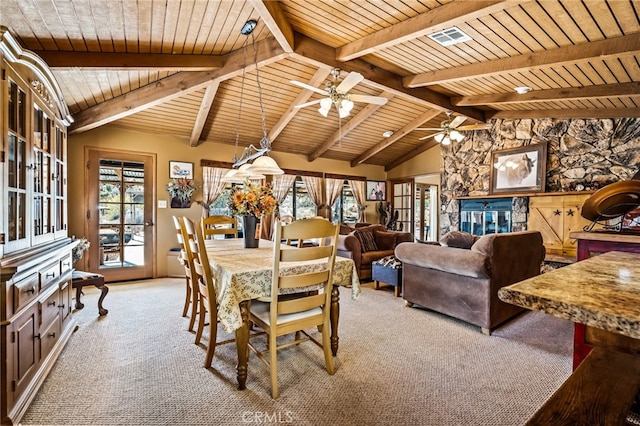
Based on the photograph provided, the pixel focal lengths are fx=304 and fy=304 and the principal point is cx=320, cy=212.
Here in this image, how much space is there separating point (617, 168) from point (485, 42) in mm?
3736

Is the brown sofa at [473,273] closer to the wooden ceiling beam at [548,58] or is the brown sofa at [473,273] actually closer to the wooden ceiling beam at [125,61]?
the wooden ceiling beam at [548,58]

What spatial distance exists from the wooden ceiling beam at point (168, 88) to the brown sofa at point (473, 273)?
2.83 m

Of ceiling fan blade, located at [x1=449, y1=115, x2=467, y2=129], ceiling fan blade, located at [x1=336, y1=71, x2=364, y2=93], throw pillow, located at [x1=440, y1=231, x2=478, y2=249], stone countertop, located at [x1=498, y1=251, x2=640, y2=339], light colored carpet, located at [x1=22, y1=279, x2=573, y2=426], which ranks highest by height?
ceiling fan blade, located at [x1=449, y1=115, x2=467, y2=129]

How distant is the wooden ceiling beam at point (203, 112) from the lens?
13.8ft

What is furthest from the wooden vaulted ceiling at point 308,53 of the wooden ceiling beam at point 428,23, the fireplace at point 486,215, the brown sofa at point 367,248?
the brown sofa at point 367,248

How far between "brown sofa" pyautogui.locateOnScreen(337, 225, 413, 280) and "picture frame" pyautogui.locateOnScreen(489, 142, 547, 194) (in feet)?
7.64

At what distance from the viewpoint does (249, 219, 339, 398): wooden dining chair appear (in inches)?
75.8

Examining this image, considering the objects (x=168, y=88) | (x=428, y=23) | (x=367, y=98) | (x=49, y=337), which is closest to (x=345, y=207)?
(x=367, y=98)

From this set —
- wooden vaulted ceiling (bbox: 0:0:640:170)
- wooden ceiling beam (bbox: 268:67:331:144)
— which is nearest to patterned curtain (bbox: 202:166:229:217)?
wooden vaulted ceiling (bbox: 0:0:640:170)

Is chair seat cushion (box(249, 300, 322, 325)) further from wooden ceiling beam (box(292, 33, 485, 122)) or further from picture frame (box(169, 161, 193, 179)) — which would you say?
picture frame (box(169, 161, 193, 179))

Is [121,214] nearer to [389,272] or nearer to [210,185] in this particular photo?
[210,185]

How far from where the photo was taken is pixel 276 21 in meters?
2.80

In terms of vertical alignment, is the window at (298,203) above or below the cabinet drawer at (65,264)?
above

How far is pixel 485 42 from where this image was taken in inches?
123
